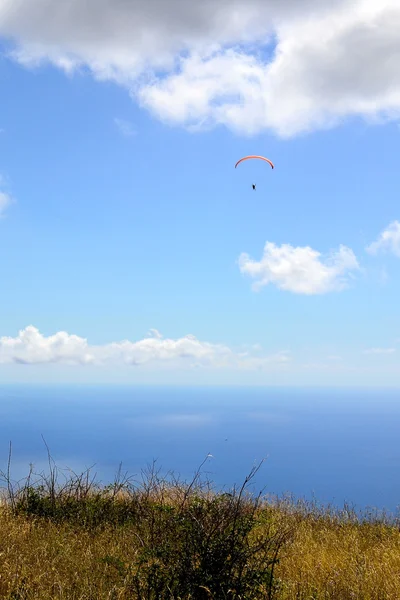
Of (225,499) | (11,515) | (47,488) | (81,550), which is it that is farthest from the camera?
(47,488)

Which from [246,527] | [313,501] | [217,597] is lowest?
[313,501]

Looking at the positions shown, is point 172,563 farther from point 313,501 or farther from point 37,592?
point 313,501

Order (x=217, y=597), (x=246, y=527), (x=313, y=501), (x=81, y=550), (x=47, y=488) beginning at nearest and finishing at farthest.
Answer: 1. (x=217, y=597)
2. (x=246, y=527)
3. (x=81, y=550)
4. (x=47, y=488)
5. (x=313, y=501)

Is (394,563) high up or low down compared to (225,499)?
down

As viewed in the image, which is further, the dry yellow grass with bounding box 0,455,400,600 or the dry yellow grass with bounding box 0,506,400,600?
the dry yellow grass with bounding box 0,506,400,600

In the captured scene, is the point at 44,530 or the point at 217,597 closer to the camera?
the point at 217,597

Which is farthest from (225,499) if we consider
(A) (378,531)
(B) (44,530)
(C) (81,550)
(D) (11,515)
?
(D) (11,515)

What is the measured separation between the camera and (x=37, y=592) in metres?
7.77

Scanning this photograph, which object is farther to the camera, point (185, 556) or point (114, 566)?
point (114, 566)

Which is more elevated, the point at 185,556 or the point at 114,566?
the point at 185,556

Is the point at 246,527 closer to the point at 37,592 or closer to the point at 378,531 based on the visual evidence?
the point at 37,592

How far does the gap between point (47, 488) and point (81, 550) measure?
5030 mm

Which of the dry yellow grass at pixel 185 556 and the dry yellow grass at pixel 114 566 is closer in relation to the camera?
the dry yellow grass at pixel 185 556

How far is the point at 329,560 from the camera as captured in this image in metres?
10.1
